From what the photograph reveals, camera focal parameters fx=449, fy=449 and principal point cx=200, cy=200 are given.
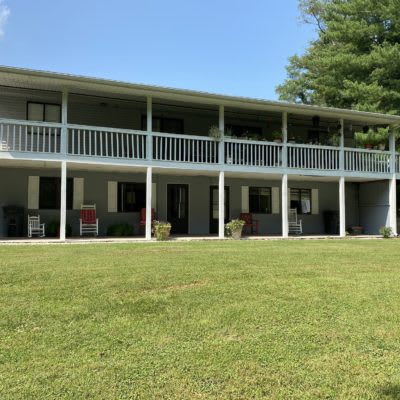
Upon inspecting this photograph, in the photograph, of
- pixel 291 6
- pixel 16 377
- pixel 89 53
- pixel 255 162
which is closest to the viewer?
pixel 16 377

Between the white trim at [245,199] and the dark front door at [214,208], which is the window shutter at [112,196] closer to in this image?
the dark front door at [214,208]

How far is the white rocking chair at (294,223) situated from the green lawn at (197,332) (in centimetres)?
975

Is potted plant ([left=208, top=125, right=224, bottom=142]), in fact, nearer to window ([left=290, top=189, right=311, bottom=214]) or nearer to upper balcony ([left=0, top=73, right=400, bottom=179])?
upper balcony ([left=0, top=73, right=400, bottom=179])

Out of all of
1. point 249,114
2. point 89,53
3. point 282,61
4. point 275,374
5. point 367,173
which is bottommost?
point 275,374

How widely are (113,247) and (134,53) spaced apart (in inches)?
467

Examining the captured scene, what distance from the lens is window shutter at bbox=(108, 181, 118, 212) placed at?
1574cm

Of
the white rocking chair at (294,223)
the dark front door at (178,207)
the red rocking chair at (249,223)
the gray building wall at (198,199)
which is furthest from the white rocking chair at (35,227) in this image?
the white rocking chair at (294,223)

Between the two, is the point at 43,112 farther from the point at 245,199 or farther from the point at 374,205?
the point at 374,205

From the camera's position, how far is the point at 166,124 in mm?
16609

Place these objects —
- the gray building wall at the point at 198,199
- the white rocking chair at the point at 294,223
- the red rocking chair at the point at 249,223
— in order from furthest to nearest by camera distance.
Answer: the white rocking chair at the point at 294,223
the red rocking chair at the point at 249,223
the gray building wall at the point at 198,199

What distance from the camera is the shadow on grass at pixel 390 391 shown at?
3.06 metres

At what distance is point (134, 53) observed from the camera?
19938 mm

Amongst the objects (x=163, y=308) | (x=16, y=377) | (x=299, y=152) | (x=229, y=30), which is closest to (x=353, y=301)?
(x=163, y=308)

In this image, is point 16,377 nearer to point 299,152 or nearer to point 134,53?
point 299,152
